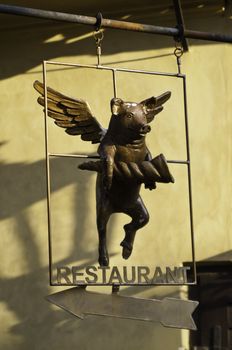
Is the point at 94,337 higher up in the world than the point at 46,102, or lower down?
lower down

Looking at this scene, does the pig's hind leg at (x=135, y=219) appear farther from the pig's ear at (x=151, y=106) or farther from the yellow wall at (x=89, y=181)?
the yellow wall at (x=89, y=181)

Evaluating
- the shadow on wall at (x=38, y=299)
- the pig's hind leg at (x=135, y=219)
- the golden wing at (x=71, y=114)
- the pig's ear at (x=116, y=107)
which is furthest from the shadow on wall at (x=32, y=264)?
the pig's ear at (x=116, y=107)

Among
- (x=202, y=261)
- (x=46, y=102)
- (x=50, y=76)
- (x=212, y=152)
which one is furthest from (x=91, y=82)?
(x=46, y=102)

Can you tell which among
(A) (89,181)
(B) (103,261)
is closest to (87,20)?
(B) (103,261)

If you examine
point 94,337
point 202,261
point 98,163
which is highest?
point 98,163

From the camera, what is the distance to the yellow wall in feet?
17.9

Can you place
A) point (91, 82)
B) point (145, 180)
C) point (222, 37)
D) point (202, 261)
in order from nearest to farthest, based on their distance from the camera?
1. point (145, 180)
2. point (222, 37)
3. point (202, 261)
4. point (91, 82)

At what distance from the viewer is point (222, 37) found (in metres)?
4.45

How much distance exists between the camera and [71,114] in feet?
Answer: 14.5

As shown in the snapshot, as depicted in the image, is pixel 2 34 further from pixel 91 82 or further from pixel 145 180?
pixel 145 180

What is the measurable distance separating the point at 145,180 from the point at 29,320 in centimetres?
159

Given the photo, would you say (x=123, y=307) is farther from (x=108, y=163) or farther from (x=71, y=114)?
(x=71, y=114)

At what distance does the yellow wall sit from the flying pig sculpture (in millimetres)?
1098

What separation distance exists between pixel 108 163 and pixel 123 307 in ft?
1.81
